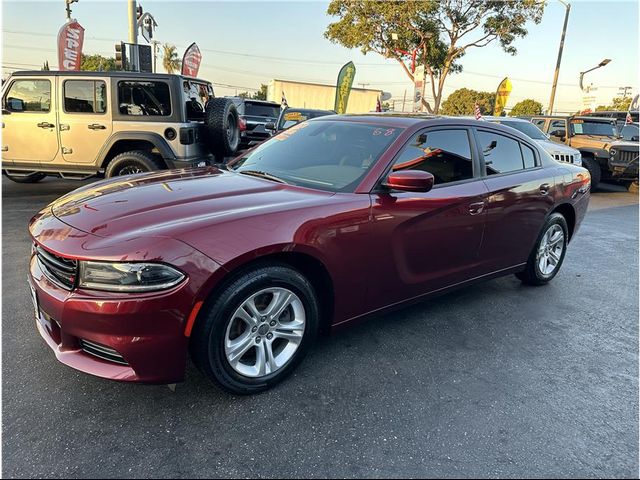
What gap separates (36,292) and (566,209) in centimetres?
453

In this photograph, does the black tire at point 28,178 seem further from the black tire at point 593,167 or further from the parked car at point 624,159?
the parked car at point 624,159

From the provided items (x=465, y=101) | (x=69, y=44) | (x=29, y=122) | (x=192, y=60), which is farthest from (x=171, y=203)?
(x=465, y=101)

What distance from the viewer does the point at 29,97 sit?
6793 millimetres

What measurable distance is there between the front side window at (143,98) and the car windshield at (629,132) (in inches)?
487

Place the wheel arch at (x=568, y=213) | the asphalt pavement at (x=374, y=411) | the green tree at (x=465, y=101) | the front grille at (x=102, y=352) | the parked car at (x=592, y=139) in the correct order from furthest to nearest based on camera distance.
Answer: the green tree at (x=465, y=101) → the parked car at (x=592, y=139) → the wheel arch at (x=568, y=213) → the front grille at (x=102, y=352) → the asphalt pavement at (x=374, y=411)

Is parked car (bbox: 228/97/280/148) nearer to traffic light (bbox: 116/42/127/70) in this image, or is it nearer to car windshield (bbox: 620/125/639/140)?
traffic light (bbox: 116/42/127/70)

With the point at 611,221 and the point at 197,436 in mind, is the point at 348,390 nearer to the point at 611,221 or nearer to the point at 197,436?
the point at 197,436

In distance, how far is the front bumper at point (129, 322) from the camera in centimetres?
207

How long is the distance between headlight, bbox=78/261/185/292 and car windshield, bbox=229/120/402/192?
114 centimetres

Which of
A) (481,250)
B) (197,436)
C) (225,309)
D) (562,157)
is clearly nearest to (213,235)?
(225,309)

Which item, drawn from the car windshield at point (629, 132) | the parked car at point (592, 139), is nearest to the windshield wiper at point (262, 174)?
the parked car at point (592, 139)

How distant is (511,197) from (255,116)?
9.12m

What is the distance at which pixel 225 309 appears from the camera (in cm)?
225

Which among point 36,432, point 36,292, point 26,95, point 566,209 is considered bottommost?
point 36,432
